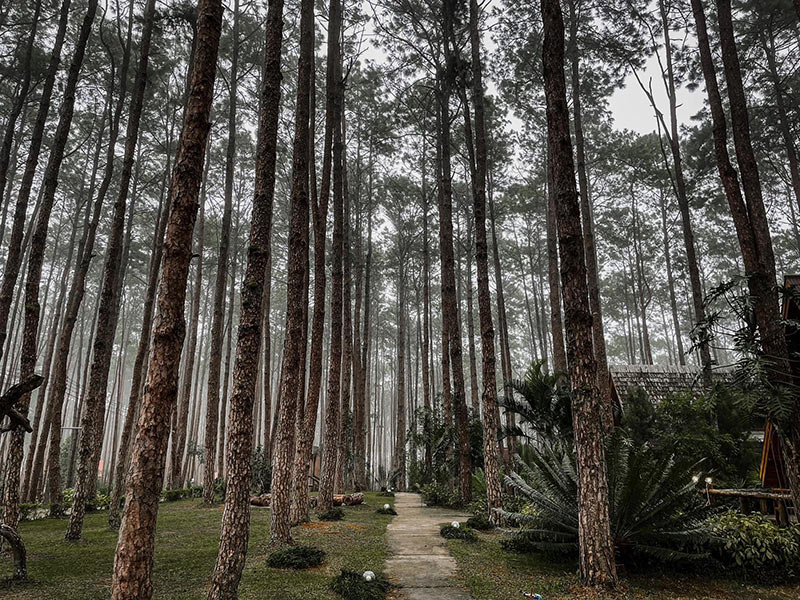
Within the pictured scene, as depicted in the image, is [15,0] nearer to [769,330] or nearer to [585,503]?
[585,503]

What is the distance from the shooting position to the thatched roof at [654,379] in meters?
14.1

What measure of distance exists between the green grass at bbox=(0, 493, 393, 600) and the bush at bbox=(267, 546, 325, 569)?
4.3 inches

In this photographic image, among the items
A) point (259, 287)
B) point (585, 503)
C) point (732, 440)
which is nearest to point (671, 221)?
point (732, 440)

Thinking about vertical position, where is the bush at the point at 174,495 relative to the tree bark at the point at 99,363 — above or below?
below

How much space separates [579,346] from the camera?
482 centimetres

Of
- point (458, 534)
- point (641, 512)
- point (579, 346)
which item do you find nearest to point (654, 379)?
point (458, 534)

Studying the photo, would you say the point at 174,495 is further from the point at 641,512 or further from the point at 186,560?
the point at 641,512

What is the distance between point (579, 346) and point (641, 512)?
1932 mm

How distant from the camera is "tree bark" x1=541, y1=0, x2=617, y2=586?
Answer: 4.28m

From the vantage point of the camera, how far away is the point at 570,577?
14.9ft

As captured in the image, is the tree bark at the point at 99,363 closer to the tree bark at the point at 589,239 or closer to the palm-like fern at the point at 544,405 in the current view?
the palm-like fern at the point at 544,405

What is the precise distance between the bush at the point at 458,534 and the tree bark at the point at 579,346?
2480 mm

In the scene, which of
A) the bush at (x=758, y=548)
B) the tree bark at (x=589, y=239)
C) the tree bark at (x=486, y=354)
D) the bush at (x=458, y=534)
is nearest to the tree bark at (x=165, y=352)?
the bush at (x=458, y=534)

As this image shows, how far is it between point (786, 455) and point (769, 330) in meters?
1.42
